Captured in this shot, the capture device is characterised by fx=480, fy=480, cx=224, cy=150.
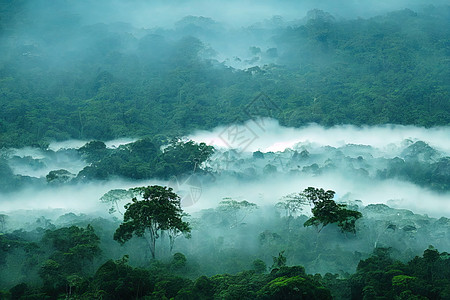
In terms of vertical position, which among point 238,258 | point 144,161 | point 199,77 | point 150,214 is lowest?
point 238,258

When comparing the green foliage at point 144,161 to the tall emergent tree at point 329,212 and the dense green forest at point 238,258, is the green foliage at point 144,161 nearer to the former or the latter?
the dense green forest at point 238,258

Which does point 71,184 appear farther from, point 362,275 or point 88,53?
point 88,53

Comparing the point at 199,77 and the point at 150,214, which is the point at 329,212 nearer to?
the point at 150,214

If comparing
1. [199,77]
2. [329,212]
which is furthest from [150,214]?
[199,77]

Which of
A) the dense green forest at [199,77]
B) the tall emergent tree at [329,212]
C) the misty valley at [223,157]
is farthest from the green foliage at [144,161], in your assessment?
the tall emergent tree at [329,212]

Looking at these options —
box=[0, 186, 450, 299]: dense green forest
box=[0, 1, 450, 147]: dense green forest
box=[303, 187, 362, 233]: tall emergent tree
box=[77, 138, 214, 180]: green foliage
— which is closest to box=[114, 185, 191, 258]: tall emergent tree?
box=[0, 186, 450, 299]: dense green forest

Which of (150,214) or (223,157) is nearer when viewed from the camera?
(150,214)
